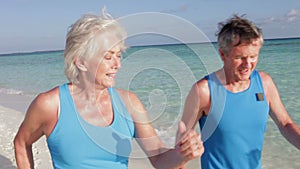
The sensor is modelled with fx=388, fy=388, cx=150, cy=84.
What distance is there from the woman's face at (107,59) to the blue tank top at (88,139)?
0.68 feet

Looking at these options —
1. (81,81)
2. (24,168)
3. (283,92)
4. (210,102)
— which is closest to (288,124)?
(210,102)

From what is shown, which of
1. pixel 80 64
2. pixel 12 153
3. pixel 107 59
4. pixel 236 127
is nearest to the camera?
pixel 107 59

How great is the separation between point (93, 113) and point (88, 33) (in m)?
0.42

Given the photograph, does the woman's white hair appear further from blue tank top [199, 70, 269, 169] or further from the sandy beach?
the sandy beach

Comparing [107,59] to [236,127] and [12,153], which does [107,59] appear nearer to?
[236,127]

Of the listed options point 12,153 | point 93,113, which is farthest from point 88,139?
point 12,153

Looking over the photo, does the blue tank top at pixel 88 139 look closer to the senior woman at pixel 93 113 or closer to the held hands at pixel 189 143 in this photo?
the senior woman at pixel 93 113

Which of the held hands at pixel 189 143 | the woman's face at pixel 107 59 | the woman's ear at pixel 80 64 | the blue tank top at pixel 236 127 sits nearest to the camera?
the held hands at pixel 189 143

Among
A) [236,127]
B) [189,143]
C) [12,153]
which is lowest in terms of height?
[12,153]

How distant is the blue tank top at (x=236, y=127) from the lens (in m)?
2.25

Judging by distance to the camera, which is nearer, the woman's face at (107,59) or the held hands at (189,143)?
the held hands at (189,143)

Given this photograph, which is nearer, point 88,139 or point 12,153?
point 88,139

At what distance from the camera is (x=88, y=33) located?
6.09 feet

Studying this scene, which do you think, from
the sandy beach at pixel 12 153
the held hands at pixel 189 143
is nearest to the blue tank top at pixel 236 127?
the held hands at pixel 189 143
